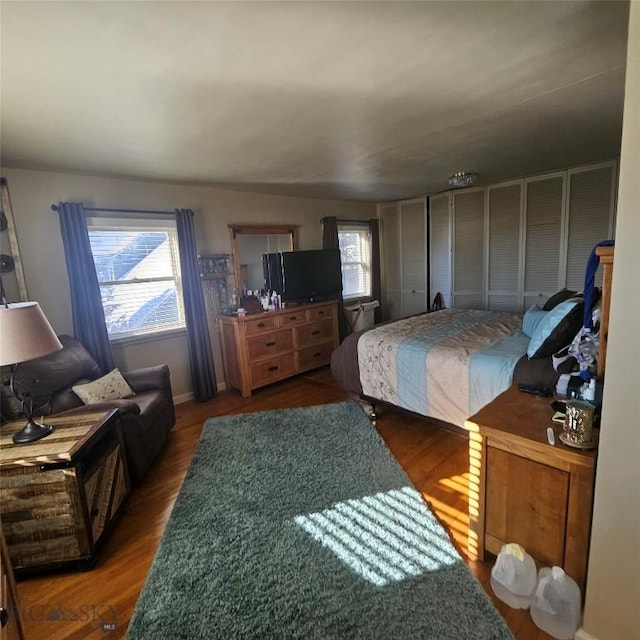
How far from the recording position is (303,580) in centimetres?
159

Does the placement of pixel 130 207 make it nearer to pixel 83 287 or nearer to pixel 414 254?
pixel 83 287

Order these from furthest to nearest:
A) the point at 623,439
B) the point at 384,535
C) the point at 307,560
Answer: the point at 384,535 < the point at 307,560 < the point at 623,439

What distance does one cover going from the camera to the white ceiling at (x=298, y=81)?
1.17m

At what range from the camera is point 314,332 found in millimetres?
4520

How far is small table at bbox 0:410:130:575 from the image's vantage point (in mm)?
1635

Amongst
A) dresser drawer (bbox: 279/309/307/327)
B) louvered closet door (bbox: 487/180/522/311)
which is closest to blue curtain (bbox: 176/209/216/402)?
dresser drawer (bbox: 279/309/307/327)

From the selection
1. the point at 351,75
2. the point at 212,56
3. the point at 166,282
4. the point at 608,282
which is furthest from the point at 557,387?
the point at 166,282

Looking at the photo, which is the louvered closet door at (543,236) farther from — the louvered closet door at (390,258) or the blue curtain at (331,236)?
the blue curtain at (331,236)

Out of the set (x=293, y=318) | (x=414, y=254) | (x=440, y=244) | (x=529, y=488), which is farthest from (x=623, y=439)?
(x=414, y=254)

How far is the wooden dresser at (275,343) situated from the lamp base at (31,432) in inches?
79.5

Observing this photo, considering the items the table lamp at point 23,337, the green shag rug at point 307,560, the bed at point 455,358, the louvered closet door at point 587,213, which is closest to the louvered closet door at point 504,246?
the louvered closet door at point 587,213

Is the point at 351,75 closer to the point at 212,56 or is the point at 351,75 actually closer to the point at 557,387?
the point at 212,56

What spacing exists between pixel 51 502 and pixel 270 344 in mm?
2552

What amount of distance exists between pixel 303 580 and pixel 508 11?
7.92 feet
